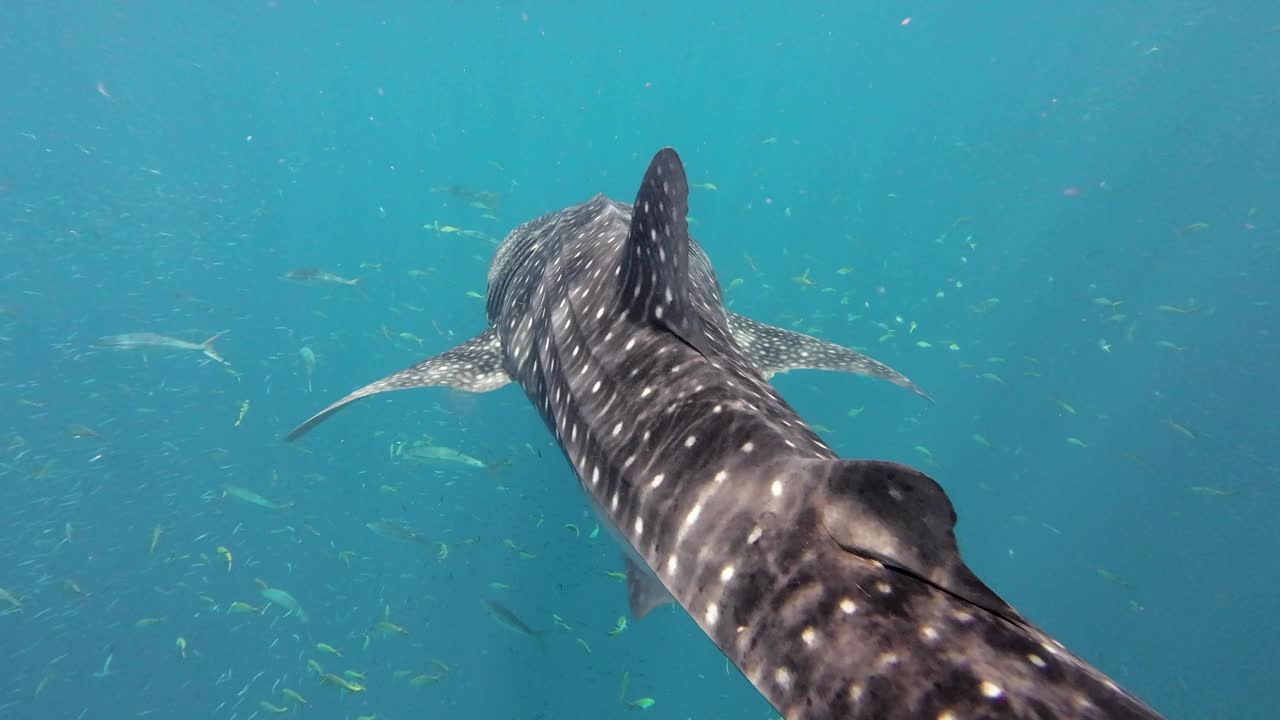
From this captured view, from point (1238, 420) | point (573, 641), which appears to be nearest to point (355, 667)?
point (573, 641)

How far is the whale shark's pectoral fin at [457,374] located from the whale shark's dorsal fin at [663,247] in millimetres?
3197

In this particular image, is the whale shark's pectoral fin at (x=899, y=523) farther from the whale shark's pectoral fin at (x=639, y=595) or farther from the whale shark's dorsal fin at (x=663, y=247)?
the whale shark's pectoral fin at (x=639, y=595)

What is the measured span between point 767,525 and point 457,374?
16.4 feet

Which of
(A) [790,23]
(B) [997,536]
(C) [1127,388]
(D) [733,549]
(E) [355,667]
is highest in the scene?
(A) [790,23]

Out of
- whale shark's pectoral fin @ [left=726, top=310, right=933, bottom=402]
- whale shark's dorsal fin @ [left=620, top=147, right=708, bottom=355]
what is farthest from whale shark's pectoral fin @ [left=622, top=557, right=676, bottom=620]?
whale shark's pectoral fin @ [left=726, top=310, right=933, bottom=402]

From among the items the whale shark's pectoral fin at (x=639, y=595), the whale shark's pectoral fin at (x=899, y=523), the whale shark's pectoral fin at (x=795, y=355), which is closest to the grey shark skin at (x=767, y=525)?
the whale shark's pectoral fin at (x=899, y=523)

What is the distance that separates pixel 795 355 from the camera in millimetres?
6594

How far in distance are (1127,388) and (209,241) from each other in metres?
54.0

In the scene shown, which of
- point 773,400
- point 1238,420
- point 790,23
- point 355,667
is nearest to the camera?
point 773,400

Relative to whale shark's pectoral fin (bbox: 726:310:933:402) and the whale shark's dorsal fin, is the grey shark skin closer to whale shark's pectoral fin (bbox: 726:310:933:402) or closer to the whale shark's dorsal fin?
the whale shark's dorsal fin

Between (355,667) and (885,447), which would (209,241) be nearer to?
(355,667)

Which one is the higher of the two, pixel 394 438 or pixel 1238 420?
pixel 1238 420

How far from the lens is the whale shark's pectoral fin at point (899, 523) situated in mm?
1808

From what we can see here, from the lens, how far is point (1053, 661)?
4.96 feet
